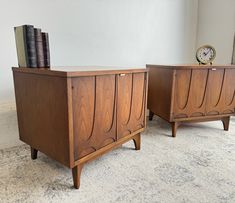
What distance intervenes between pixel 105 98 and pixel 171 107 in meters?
0.89

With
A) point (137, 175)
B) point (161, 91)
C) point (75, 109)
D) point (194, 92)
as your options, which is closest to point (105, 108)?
point (75, 109)

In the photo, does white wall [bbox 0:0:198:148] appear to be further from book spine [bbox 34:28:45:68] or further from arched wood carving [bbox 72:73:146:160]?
arched wood carving [bbox 72:73:146:160]

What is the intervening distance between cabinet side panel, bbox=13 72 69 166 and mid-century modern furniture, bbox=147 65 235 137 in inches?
46.3

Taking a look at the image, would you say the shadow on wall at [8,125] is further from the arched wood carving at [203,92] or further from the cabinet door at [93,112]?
the arched wood carving at [203,92]

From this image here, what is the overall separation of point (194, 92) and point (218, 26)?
1397 mm

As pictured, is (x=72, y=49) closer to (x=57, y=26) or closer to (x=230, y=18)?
(x=57, y=26)

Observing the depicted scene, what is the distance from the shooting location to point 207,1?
2.84 metres

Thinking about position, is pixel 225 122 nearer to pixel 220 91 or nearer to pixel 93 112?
pixel 220 91

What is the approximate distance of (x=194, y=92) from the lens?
1993 mm

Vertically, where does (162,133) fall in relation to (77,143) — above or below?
below

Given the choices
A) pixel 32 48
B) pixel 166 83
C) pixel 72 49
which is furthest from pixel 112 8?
pixel 32 48

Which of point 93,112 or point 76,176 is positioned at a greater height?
point 93,112

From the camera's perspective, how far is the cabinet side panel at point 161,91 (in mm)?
1977

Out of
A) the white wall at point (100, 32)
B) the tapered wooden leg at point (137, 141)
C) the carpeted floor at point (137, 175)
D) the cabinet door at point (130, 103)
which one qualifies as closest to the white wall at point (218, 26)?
the white wall at point (100, 32)
